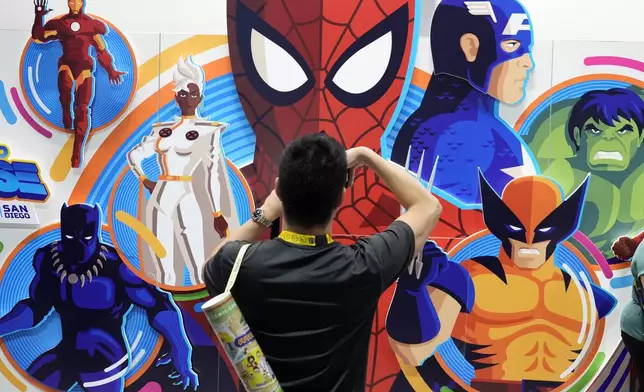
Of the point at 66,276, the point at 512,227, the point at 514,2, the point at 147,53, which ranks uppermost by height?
the point at 514,2

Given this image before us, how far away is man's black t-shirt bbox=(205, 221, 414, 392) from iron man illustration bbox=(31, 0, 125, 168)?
1.51 meters

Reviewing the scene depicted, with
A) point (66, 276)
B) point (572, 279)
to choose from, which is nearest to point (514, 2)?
point (572, 279)

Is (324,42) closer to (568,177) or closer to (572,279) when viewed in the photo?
(568,177)

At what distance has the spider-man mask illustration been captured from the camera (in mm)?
2139

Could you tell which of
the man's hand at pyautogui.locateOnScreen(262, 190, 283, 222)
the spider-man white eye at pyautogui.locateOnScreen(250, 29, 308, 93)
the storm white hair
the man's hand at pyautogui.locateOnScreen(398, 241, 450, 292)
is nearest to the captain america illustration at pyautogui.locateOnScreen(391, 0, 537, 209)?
the man's hand at pyautogui.locateOnScreen(398, 241, 450, 292)

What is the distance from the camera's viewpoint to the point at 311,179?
3.28 ft

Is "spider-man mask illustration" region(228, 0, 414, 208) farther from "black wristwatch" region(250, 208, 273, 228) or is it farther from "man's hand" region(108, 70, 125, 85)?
"black wristwatch" region(250, 208, 273, 228)

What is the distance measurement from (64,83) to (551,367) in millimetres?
2431

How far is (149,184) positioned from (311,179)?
1.40 metres

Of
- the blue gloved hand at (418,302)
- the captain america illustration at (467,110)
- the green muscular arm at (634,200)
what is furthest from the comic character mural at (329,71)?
the green muscular arm at (634,200)

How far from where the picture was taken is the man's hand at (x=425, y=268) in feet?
7.05

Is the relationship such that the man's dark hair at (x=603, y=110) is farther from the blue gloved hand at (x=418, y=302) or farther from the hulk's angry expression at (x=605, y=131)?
the blue gloved hand at (x=418, y=302)

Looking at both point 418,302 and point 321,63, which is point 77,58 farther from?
point 418,302

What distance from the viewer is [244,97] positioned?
85.3 inches
